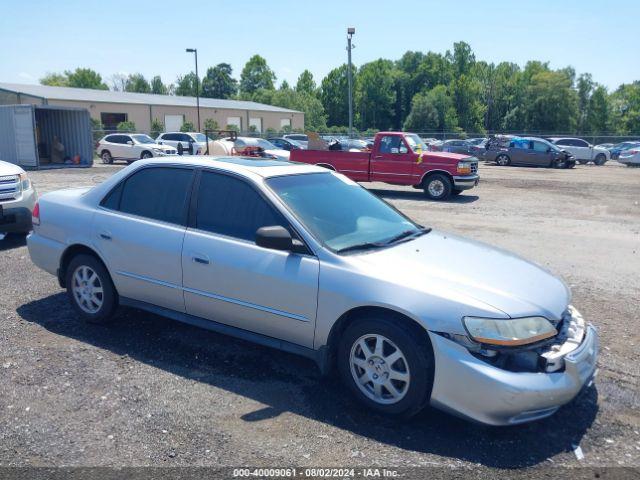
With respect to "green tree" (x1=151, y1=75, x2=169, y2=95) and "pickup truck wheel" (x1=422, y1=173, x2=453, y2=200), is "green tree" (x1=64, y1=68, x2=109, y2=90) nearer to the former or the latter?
"green tree" (x1=151, y1=75, x2=169, y2=95)

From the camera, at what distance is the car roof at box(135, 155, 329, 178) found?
15.2ft

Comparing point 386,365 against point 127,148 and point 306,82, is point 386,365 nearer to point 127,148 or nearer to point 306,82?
point 127,148

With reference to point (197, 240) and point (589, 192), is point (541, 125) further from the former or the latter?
point (197, 240)

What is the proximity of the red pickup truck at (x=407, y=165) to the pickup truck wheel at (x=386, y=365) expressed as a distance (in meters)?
12.9

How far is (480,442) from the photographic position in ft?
11.5

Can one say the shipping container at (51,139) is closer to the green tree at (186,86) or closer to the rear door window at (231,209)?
the rear door window at (231,209)

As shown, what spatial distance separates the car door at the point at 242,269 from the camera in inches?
158

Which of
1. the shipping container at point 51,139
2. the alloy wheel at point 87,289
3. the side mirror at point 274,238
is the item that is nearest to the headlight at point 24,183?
the alloy wheel at point 87,289

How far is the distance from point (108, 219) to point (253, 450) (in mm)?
2674

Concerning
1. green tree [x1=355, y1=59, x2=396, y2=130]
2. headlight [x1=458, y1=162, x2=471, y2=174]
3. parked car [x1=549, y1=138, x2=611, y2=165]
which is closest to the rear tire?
parked car [x1=549, y1=138, x2=611, y2=165]

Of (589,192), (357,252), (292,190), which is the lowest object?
(589,192)

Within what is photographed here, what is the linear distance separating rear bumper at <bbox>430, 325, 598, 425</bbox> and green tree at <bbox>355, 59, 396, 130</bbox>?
303ft

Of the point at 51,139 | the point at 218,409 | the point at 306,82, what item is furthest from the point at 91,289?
the point at 306,82

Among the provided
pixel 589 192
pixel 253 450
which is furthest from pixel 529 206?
Result: pixel 253 450
